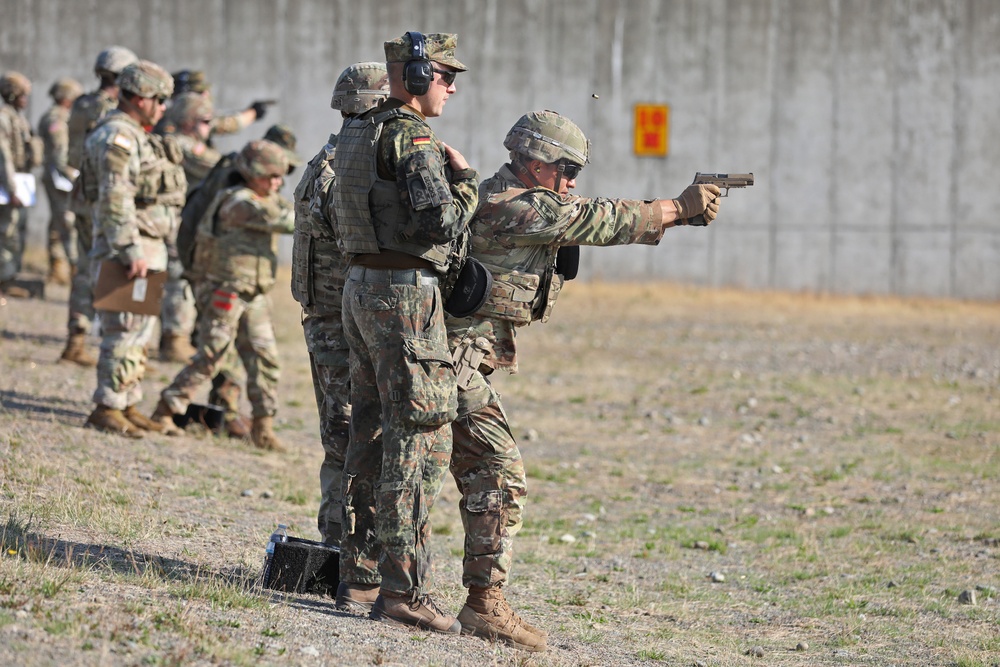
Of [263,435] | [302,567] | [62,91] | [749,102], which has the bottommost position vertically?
[302,567]

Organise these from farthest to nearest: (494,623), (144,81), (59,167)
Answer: (59,167), (144,81), (494,623)

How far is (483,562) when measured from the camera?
4957 mm

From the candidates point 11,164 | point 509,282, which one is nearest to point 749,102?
point 11,164

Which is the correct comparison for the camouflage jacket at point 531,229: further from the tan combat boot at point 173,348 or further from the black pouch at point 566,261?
the tan combat boot at point 173,348

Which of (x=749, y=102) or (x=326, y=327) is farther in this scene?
(x=749, y=102)

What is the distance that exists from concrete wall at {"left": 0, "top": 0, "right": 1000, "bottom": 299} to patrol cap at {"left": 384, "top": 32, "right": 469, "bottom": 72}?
55.0 feet

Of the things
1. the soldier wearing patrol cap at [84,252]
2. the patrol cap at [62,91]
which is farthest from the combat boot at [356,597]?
the patrol cap at [62,91]

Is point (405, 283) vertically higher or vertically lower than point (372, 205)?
lower

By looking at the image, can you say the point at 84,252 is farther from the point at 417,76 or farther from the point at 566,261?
the point at 417,76

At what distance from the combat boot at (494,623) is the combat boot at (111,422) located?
3921mm

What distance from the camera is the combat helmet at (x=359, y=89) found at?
593cm

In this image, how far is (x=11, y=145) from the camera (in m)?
14.1

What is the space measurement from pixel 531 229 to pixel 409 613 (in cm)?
148

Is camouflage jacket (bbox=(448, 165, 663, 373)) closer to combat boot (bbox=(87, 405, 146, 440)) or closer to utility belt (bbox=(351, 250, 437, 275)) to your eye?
utility belt (bbox=(351, 250, 437, 275))
